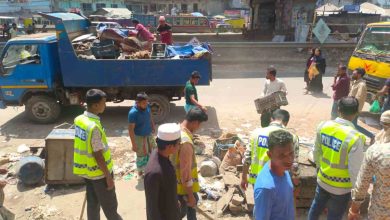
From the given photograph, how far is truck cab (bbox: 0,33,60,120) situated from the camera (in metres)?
7.50

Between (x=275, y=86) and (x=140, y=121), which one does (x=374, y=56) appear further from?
(x=140, y=121)

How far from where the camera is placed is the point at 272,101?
561cm

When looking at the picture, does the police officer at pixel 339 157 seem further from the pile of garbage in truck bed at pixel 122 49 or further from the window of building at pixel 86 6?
the window of building at pixel 86 6

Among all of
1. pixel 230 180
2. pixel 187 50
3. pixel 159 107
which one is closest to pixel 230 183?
pixel 230 180

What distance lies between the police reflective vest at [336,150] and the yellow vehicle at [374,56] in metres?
5.34

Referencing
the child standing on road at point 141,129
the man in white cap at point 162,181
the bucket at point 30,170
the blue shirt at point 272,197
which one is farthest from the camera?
the bucket at point 30,170

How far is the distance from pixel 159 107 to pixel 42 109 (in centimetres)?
285

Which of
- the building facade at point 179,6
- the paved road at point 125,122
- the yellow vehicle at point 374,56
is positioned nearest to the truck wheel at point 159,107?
the paved road at point 125,122

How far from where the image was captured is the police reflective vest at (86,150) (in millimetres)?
3340

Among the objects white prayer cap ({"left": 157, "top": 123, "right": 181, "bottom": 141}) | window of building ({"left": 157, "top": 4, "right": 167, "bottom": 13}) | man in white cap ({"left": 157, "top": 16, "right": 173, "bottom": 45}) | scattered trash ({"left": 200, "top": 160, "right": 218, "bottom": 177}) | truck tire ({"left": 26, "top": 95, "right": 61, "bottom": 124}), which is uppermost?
window of building ({"left": 157, "top": 4, "right": 167, "bottom": 13})

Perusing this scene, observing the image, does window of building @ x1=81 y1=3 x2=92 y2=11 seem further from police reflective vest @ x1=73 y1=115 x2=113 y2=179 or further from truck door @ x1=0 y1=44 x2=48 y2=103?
police reflective vest @ x1=73 y1=115 x2=113 y2=179

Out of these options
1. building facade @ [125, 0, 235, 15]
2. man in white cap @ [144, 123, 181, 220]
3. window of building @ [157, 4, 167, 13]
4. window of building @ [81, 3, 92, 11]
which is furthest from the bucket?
window of building @ [81, 3, 92, 11]

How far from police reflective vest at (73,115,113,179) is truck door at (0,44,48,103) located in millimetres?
4846

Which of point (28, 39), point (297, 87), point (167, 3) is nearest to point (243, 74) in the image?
point (297, 87)
